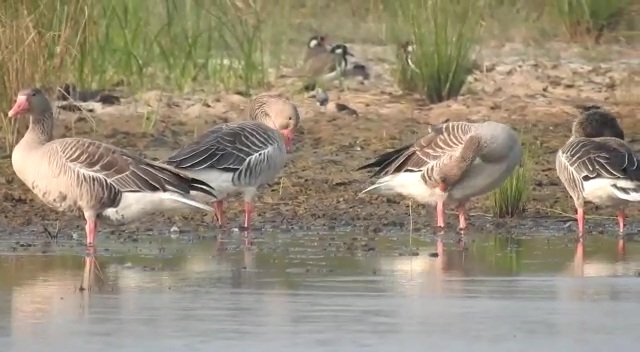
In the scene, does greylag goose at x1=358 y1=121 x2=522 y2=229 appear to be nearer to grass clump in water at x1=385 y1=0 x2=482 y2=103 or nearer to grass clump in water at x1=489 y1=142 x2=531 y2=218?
grass clump in water at x1=489 y1=142 x2=531 y2=218

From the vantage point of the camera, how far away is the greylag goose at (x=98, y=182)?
12719mm

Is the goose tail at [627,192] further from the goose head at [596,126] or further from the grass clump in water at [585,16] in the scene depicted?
the grass clump in water at [585,16]

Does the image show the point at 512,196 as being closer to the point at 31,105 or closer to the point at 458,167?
the point at 458,167

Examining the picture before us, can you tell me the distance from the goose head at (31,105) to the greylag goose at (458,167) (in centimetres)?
266

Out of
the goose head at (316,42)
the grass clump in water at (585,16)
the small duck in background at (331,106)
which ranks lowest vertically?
the small duck in background at (331,106)

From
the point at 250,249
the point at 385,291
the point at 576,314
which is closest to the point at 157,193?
the point at 250,249

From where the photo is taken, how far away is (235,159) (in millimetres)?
13859

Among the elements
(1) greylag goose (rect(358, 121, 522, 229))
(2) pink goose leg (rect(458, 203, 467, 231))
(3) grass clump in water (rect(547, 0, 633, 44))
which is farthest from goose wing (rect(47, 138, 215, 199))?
(3) grass clump in water (rect(547, 0, 633, 44))

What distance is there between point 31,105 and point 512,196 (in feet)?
13.0

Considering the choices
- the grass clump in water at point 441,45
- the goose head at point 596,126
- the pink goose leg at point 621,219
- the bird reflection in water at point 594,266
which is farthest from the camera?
the grass clump in water at point 441,45

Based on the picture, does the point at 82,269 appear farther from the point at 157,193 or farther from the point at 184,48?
the point at 184,48

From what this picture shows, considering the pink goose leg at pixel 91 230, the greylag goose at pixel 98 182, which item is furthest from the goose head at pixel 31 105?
the pink goose leg at pixel 91 230

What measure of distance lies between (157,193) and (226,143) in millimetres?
1450

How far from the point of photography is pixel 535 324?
361 inches
